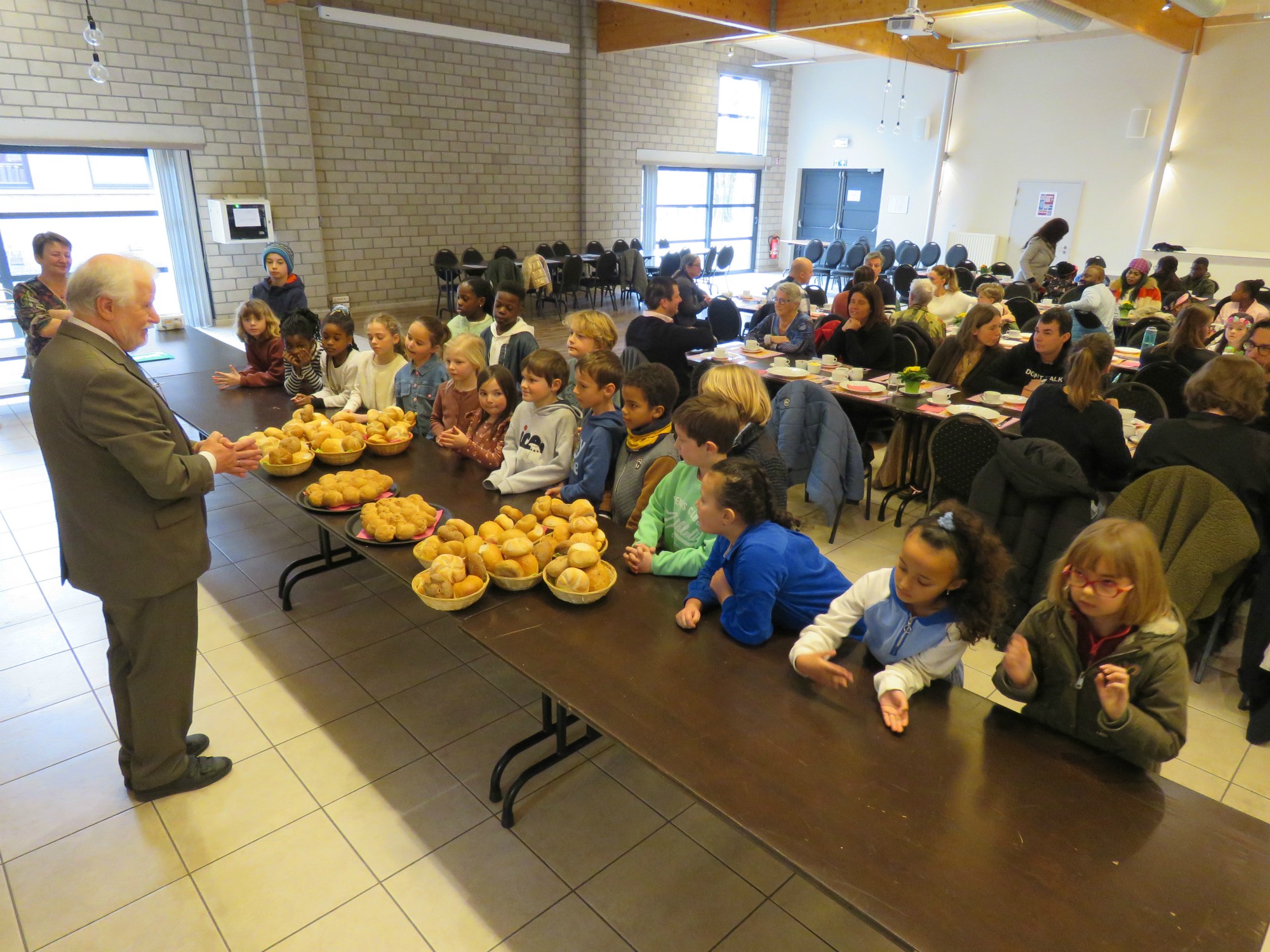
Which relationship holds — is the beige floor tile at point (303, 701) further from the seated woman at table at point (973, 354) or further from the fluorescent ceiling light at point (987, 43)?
the fluorescent ceiling light at point (987, 43)

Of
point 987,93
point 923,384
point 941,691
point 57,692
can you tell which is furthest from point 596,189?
point 941,691

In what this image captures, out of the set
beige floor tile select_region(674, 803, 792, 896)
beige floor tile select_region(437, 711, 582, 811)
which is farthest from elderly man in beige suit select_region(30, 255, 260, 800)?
beige floor tile select_region(674, 803, 792, 896)

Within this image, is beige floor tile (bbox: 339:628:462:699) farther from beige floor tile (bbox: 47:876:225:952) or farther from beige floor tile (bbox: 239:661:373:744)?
beige floor tile (bbox: 47:876:225:952)

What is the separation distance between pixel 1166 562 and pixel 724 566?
1.86 metres

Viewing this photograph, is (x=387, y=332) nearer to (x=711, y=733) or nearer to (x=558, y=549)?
(x=558, y=549)

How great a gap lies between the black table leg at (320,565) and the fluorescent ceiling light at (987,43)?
38.7 feet

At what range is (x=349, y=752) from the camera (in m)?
2.69

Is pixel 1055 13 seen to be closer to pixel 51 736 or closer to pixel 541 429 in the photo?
pixel 541 429

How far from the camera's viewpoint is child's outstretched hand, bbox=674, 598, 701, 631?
1968mm

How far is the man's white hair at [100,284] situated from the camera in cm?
202

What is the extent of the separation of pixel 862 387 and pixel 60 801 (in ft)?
13.5

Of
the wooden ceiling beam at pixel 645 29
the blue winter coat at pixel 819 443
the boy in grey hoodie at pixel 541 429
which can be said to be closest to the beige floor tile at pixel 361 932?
the boy in grey hoodie at pixel 541 429

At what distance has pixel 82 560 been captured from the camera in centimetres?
213

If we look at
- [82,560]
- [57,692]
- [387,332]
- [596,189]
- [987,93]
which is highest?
Answer: [987,93]
